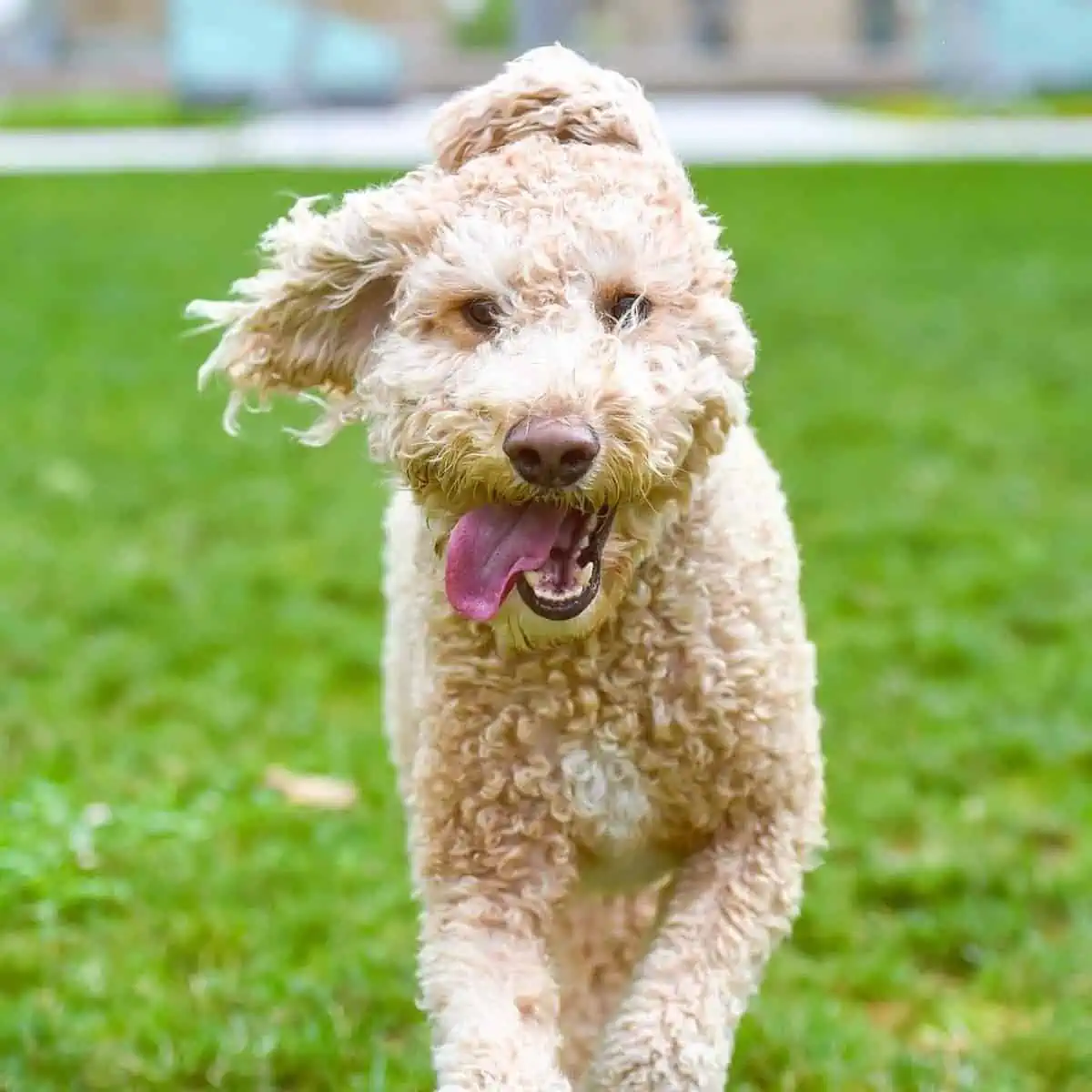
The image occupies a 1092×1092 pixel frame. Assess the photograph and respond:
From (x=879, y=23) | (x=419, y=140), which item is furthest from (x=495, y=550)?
(x=879, y=23)

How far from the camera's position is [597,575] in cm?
243

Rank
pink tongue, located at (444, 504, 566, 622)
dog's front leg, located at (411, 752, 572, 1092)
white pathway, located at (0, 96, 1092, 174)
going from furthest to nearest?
white pathway, located at (0, 96, 1092, 174), dog's front leg, located at (411, 752, 572, 1092), pink tongue, located at (444, 504, 566, 622)

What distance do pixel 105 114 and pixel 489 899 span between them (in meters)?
31.1

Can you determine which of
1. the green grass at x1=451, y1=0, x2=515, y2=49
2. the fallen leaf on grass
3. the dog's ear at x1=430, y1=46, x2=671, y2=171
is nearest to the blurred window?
the green grass at x1=451, y1=0, x2=515, y2=49

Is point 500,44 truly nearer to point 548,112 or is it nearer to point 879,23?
point 879,23

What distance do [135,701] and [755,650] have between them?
3.32 m

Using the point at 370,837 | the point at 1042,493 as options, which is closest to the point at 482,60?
the point at 1042,493

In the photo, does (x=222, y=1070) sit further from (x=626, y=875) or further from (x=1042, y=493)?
(x=1042, y=493)

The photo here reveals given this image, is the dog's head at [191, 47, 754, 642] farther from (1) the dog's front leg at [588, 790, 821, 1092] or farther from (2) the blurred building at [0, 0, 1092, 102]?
(2) the blurred building at [0, 0, 1092, 102]

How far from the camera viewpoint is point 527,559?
2.37 meters

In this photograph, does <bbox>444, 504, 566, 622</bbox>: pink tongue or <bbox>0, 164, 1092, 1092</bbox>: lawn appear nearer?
<bbox>444, 504, 566, 622</bbox>: pink tongue

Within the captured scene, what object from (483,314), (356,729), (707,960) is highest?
(356,729)

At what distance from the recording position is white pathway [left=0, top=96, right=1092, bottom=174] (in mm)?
21484

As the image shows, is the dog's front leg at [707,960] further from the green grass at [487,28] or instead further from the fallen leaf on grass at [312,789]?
the green grass at [487,28]
